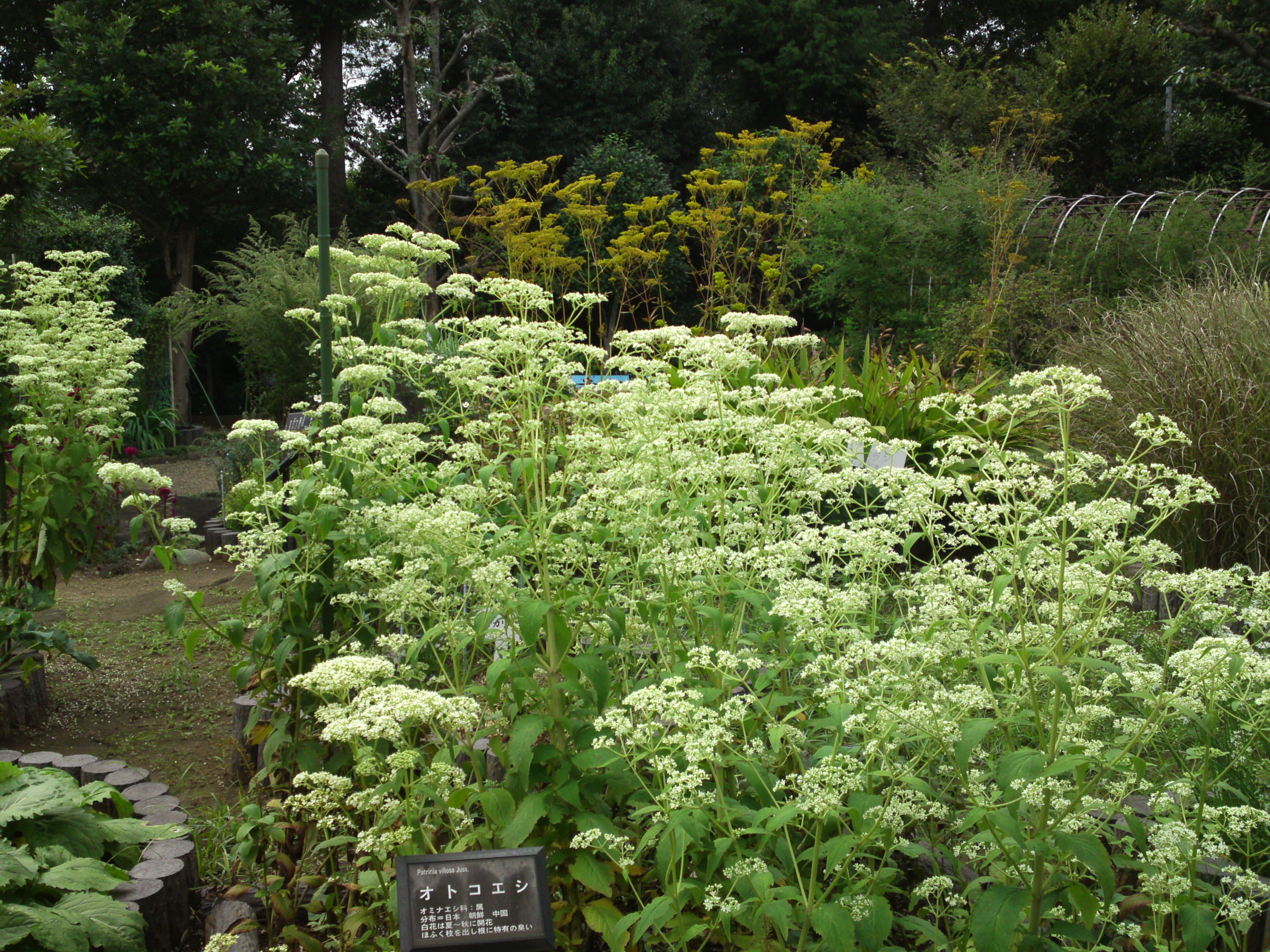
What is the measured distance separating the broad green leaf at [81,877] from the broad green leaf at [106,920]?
3cm

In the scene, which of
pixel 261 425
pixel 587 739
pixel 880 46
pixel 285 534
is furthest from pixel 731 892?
pixel 880 46

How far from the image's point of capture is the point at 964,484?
2.04 metres

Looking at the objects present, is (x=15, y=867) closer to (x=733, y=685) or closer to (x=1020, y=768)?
(x=733, y=685)

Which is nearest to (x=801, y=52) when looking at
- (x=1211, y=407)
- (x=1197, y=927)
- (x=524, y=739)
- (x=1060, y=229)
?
(x=1060, y=229)

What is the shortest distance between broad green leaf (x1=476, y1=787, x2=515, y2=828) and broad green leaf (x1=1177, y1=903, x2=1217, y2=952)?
1319mm

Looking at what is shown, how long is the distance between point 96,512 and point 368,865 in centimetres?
280

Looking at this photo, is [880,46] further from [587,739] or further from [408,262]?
[587,739]

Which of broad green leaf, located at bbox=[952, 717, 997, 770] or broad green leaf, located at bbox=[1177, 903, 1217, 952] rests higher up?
broad green leaf, located at bbox=[952, 717, 997, 770]

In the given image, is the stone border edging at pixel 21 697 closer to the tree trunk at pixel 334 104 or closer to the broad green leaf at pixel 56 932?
the broad green leaf at pixel 56 932

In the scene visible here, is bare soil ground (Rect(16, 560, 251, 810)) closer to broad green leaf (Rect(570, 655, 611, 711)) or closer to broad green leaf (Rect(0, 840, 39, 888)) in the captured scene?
broad green leaf (Rect(0, 840, 39, 888))

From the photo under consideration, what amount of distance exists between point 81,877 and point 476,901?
116cm

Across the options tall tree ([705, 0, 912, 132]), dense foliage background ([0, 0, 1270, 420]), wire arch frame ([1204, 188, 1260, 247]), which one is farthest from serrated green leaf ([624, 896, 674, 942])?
tall tree ([705, 0, 912, 132])

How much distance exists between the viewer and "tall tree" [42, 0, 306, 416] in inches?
521

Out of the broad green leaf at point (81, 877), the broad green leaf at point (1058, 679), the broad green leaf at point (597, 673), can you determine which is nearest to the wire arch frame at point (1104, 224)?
the broad green leaf at point (1058, 679)
